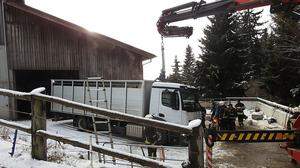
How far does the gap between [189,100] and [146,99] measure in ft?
6.46

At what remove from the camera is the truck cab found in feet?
51.9

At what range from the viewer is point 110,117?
525 cm

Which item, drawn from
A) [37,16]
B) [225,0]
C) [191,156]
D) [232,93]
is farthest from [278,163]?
[232,93]

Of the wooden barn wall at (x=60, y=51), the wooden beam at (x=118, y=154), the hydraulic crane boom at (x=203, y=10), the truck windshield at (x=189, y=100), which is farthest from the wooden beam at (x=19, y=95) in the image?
the wooden barn wall at (x=60, y=51)

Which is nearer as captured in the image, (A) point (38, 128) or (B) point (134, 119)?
(B) point (134, 119)

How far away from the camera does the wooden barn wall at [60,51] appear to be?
20.4m

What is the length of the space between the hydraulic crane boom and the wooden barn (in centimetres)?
916

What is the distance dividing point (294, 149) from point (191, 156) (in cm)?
603

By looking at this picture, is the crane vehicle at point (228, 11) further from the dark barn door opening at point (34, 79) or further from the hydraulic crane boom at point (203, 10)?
the dark barn door opening at point (34, 79)

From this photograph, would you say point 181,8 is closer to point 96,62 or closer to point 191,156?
point 191,156

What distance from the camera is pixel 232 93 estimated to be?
34.1m

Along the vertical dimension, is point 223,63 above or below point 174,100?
above

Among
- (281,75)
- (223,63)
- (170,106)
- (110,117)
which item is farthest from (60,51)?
(110,117)

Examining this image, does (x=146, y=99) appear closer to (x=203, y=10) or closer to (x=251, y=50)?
(x=203, y=10)
